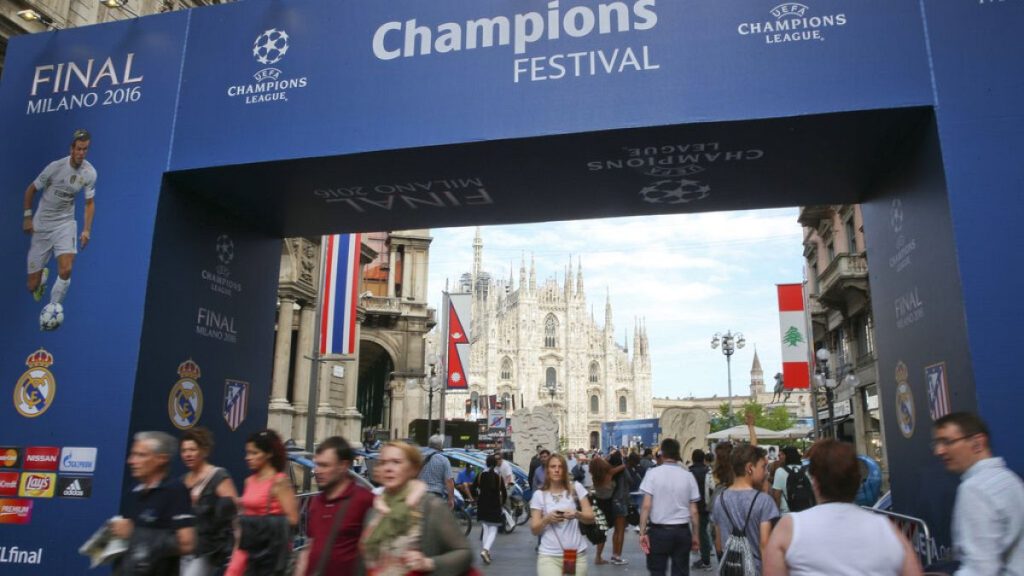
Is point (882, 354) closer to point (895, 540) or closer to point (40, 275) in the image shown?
point (895, 540)

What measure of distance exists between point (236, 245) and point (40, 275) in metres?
2.12

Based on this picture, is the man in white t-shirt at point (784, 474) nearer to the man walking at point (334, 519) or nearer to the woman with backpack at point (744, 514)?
the woman with backpack at point (744, 514)

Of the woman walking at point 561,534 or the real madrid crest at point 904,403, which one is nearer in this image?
the woman walking at point 561,534

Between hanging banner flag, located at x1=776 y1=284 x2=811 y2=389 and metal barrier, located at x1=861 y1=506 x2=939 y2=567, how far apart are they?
15.5m

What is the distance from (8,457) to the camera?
731 centimetres

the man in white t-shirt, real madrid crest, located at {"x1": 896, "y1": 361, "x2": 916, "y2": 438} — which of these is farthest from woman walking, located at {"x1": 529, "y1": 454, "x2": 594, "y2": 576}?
the man in white t-shirt

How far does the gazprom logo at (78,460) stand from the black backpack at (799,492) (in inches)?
311

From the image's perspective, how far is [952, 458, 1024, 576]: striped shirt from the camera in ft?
10.4

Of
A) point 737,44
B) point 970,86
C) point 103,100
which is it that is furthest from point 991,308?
point 103,100

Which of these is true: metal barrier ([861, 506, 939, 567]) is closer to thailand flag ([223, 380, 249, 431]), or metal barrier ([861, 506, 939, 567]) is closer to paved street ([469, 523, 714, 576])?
paved street ([469, 523, 714, 576])

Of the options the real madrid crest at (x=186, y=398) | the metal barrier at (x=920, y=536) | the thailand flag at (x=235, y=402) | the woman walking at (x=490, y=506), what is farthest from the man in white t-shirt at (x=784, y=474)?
the real madrid crest at (x=186, y=398)

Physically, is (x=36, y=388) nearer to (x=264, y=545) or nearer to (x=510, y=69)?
(x=264, y=545)

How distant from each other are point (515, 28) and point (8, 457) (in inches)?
266

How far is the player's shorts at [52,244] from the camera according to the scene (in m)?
7.63
